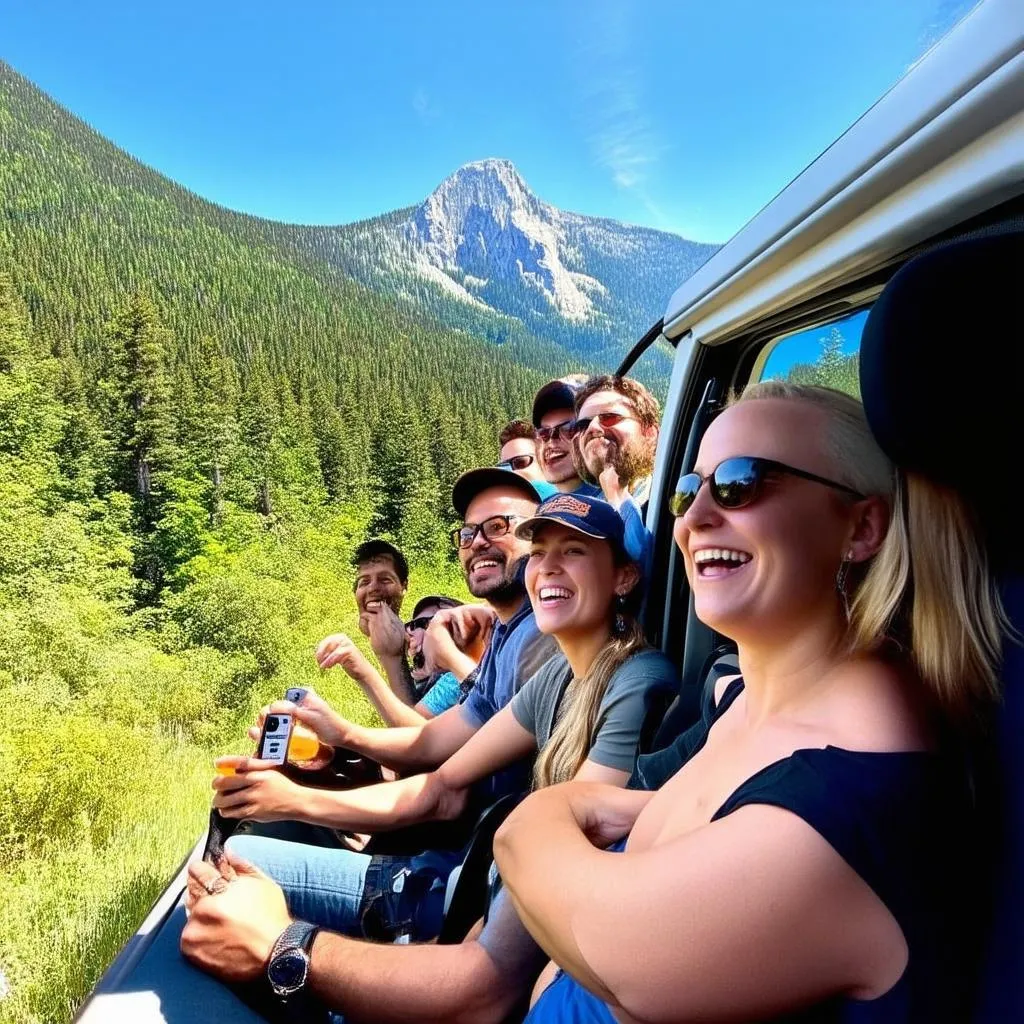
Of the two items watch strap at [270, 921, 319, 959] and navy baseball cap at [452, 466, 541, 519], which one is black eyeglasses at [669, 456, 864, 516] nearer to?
watch strap at [270, 921, 319, 959]

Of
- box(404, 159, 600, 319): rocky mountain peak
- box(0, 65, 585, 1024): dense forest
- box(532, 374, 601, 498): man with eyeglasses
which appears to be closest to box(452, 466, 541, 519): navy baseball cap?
box(532, 374, 601, 498): man with eyeglasses

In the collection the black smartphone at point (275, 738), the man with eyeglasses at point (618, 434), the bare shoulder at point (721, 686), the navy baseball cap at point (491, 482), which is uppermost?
the man with eyeglasses at point (618, 434)

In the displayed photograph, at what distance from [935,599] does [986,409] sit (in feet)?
0.60

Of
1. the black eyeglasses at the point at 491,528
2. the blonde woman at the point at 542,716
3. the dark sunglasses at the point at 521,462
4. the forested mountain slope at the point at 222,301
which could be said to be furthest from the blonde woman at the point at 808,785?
the forested mountain slope at the point at 222,301

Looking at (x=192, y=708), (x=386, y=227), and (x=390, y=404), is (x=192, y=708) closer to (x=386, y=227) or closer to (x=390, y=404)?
(x=390, y=404)

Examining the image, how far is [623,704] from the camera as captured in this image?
Answer: 5.37 ft

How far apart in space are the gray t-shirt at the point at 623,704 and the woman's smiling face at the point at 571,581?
6.0 inches

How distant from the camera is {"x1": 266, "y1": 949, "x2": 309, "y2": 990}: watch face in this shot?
4.40 ft

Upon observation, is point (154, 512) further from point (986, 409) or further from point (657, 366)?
point (986, 409)

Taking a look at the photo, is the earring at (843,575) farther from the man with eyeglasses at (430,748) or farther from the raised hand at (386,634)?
the raised hand at (386,634)

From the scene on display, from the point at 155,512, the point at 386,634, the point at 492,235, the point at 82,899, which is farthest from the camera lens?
the point at 492,235

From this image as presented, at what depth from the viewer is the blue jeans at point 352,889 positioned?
1815 mm

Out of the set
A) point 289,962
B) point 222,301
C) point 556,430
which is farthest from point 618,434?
point 222,301

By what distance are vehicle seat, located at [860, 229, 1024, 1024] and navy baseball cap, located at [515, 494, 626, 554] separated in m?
1.18
